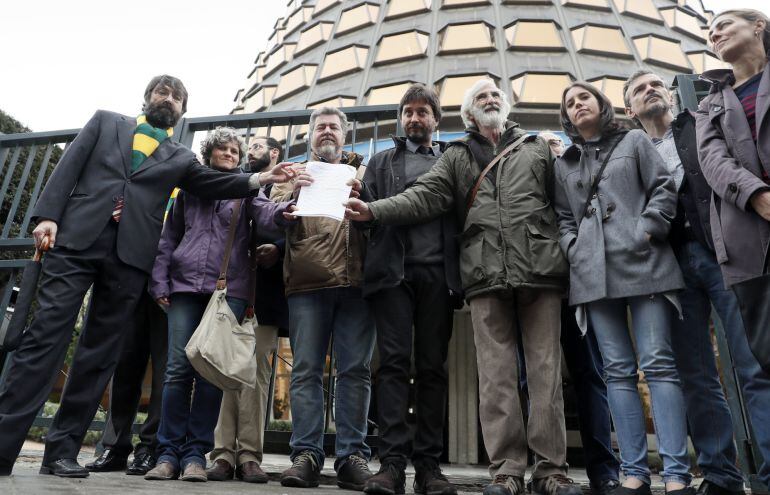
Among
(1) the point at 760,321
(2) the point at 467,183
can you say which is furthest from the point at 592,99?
(1) the point at 760,321

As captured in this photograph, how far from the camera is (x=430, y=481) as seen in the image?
8.50ft

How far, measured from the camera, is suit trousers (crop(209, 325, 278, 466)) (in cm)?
331

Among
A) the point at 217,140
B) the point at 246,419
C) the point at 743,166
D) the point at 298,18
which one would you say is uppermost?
the point at 298,18

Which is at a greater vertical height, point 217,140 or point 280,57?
point 280,57

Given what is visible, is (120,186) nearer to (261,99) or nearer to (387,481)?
(387,481)

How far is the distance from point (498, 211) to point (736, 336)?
1.27 m

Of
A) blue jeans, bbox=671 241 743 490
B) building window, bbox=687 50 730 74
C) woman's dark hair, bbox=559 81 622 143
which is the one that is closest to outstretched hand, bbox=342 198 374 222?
woman's dark hair, bbox=559 81 622 143

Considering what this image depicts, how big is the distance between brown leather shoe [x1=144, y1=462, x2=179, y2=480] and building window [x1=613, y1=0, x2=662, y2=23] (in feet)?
91.1

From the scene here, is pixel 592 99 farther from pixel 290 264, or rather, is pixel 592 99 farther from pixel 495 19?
pixel 495 19

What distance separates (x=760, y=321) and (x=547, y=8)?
84.1 feet

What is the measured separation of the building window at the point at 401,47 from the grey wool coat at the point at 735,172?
70.2 ft

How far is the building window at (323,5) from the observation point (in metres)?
28.4

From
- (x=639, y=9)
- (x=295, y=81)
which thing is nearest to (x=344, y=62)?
(x=295, y=81)

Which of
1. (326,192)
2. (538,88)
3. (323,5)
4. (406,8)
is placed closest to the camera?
(326,192)
